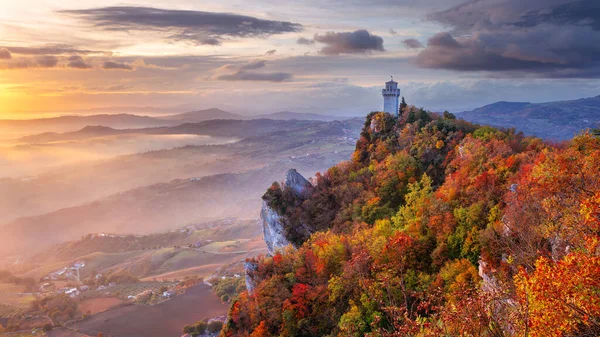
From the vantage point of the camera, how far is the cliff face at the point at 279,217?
2178 inches

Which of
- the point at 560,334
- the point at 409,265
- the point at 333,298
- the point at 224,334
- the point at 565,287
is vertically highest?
the point at 565,287

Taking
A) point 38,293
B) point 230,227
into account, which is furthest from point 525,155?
point 230,227

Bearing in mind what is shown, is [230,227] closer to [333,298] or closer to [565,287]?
[333,298]

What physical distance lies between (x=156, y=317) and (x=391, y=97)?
73.1 metres

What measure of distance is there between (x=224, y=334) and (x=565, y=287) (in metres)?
33.1

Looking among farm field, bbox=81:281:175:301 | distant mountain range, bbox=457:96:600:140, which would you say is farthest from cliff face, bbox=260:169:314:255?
farm field, bbox=81:281:175:301

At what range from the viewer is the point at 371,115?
6406 centimetres

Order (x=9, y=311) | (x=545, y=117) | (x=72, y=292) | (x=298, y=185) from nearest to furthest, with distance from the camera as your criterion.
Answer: (x=298, y=185) < (x=9, y=311) < (x=72, y=292) < (x=545, y=117)

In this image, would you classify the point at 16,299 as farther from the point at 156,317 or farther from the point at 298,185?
the point at 298,185

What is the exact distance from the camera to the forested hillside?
12.1 metres

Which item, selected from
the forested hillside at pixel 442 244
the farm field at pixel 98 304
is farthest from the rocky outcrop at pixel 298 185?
the farm field at pixel 98 304

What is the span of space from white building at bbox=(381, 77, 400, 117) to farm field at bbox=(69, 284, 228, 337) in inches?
2350

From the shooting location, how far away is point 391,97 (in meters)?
60.9

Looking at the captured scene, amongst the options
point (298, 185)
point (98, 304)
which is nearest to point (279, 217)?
point (298, 185)
